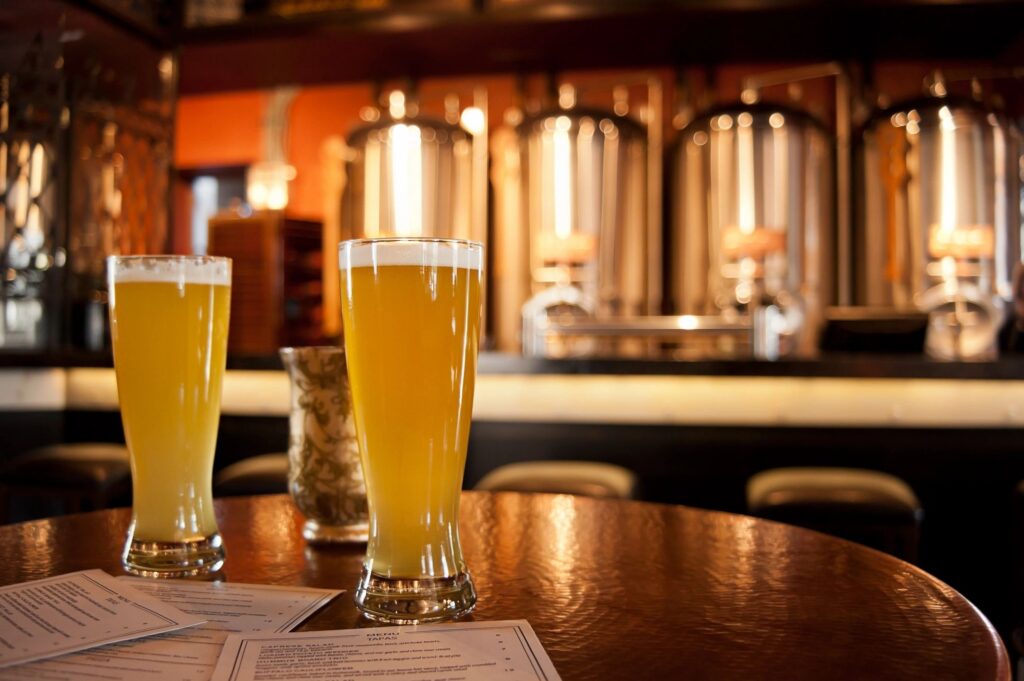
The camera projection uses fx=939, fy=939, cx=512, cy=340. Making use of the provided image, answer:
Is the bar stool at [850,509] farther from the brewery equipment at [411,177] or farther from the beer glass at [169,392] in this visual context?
the brewery equipment at [411,177]

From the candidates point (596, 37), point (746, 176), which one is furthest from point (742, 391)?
point (596, 37)

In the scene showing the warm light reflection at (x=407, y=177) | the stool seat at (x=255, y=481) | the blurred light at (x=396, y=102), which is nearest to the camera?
the stool seat at (x=255, y=481)

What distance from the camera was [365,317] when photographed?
2.33 feet

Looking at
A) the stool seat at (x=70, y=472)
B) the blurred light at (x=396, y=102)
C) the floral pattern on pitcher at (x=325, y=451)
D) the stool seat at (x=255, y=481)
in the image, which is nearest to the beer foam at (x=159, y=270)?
the floral pattern on pitcher at (x=325, y=451)

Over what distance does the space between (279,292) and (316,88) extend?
1.54 metres

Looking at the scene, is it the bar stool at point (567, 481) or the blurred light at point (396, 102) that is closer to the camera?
A: the bar stool at point (567, 481)

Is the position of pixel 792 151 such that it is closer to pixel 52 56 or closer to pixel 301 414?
pixel 52 56

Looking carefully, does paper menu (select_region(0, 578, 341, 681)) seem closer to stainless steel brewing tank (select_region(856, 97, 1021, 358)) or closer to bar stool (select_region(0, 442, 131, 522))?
bar stool (select_region(0, 442, 131, 522))

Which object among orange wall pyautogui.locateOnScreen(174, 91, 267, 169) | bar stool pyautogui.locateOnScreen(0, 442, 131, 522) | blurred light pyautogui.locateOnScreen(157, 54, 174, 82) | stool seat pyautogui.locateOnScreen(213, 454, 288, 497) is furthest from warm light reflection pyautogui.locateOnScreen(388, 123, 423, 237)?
stool seat pyautogui.locateOnScreen(213, 454, 288, 497)

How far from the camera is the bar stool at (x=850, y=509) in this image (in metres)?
2.28

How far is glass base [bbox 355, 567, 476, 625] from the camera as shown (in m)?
0.67

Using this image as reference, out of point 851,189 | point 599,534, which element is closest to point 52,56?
point 599,534

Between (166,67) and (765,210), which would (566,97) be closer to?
(765,210)

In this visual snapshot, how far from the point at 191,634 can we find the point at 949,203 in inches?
210
